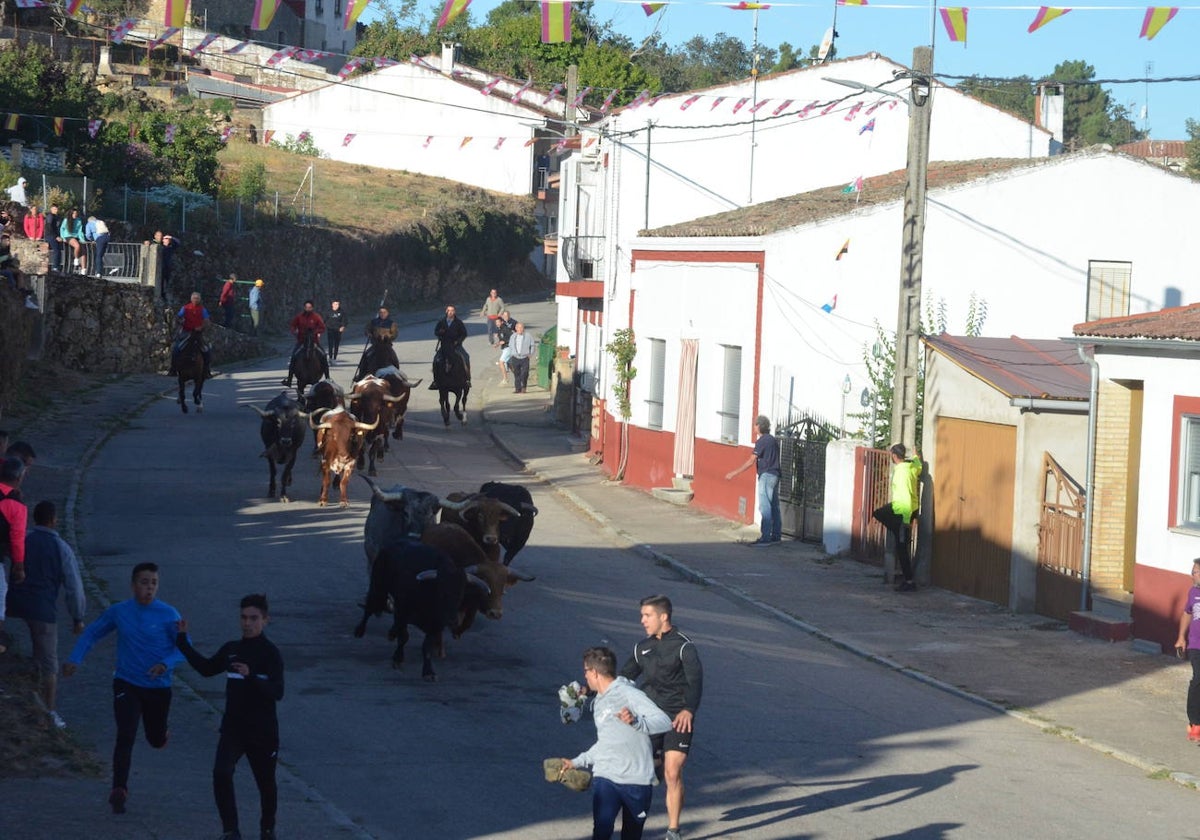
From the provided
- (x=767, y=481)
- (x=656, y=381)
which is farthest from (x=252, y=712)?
(x=656, y=381)

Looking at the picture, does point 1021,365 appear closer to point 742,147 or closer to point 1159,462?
point 1159,462

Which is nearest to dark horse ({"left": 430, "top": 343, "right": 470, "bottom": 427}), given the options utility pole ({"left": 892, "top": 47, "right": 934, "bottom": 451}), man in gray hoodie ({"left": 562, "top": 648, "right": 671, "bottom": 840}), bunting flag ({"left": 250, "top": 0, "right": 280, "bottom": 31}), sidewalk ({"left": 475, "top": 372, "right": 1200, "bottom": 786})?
sidewalk ({"left": 475, "top": 372, "right": 1200, "bottom": 786})

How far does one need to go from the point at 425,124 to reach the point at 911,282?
5582 centimetres

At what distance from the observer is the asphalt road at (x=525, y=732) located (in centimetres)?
986

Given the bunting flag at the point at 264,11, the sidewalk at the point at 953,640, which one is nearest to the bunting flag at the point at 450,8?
the bunting flag at the point at 264,11

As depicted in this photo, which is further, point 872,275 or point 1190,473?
point 872,275

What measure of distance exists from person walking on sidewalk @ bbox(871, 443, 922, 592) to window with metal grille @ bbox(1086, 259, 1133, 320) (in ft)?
26.1

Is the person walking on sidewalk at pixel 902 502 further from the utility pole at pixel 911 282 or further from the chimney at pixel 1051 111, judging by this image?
the chimney at pixel 1051 111

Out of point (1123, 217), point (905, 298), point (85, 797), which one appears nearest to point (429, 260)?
point (1123, 217)

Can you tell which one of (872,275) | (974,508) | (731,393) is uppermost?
(872,275)

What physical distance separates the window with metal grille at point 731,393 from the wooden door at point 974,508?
20.3 feet

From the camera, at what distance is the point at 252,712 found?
8742 millimetres

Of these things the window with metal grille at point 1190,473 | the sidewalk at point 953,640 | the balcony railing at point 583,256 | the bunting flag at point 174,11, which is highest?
the bunting flag at point 174,11

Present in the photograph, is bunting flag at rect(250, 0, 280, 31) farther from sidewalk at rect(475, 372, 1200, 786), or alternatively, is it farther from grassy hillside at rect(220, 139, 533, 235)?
grassy hillside at rect(220, 139, 533, 235)
